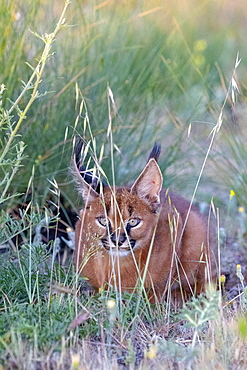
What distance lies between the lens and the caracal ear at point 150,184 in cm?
301

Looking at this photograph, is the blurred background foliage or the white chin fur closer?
the white chin fur

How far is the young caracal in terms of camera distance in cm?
301

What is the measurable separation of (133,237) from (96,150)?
135cm

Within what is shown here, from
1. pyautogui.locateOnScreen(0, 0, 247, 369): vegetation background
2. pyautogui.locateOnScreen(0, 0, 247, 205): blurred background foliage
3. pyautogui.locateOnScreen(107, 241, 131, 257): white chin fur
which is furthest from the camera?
pyautogui.locateOnScreen(0, 0, 247, 205): blurred background foliage

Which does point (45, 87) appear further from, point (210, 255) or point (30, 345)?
point (30, 345)

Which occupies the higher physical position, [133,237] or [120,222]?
[120,222]

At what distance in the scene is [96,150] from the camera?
14.1 ft

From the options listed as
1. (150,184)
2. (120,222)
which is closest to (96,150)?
(150,184)

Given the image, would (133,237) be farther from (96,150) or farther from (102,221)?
(96,150)

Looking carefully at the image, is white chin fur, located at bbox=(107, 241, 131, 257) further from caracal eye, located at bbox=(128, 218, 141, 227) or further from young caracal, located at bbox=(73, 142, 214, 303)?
caracal eye, located at bbox=(128, 218, 141, 227)

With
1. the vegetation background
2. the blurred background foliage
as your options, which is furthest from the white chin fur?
the blurred background foliage

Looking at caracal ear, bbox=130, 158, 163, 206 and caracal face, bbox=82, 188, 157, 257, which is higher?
caracal ear, bbox=130, 158, 163, 206

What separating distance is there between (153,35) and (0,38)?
5.17 feet

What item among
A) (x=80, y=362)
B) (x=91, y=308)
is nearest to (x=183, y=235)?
(x=91, y=308)
